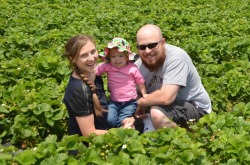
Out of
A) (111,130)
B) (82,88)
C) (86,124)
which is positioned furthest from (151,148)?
(82,88)

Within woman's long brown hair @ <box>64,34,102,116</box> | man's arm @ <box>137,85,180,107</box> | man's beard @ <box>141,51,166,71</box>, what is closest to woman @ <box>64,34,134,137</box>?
woman's long brown hair @ <box>64,34,102,116</box>

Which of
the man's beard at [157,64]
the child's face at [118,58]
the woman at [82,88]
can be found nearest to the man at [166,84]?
the man's beard at [157,64]

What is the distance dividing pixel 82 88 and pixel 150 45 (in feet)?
→ 3.53

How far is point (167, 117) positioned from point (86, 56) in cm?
128

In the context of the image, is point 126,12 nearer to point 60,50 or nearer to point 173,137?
point 60,50

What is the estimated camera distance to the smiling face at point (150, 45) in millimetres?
4742

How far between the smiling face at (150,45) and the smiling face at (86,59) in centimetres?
70

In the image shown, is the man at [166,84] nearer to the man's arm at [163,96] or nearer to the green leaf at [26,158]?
the man's arm at [163,96]

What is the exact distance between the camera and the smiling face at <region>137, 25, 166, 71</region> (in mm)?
4742

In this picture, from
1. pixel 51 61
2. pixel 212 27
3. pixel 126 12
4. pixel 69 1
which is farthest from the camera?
pixel 69 1

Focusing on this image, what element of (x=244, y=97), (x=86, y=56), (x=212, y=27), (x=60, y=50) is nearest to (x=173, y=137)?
(x=86, y=56)

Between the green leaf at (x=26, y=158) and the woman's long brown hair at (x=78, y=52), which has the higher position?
the woman's long brown hair at (x=78, y=52)

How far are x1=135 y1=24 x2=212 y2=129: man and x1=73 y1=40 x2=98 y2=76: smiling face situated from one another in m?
0.74

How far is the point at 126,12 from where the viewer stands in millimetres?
13148
